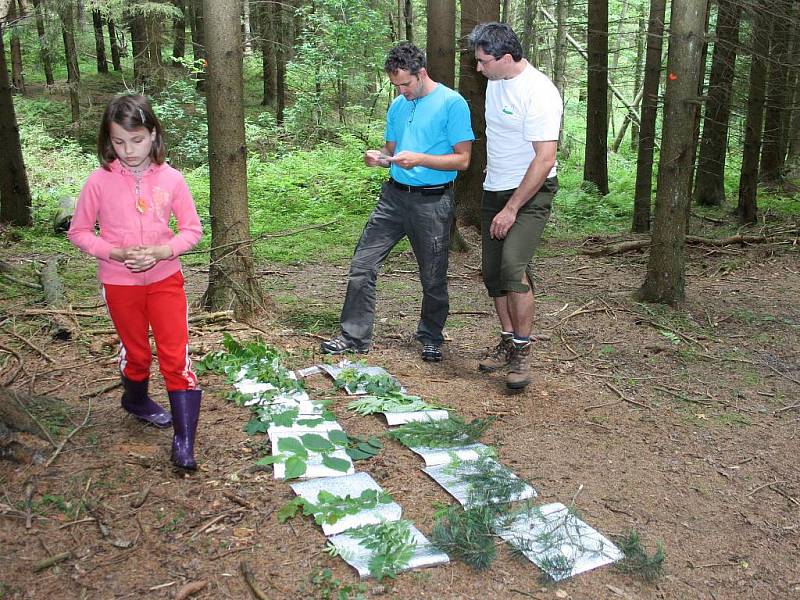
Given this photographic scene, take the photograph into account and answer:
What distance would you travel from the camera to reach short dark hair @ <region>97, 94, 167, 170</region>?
3.06m

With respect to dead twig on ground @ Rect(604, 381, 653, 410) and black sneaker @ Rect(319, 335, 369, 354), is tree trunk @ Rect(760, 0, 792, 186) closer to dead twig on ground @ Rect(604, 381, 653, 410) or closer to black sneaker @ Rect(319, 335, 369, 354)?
dead twig on ground @ Rect(604, 381, 653, 410)

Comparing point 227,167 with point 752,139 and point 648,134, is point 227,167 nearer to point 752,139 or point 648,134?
point 648,134

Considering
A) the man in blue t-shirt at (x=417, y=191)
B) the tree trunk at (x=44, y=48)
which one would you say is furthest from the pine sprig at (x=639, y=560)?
the tree trunk at (x=44, y=48)

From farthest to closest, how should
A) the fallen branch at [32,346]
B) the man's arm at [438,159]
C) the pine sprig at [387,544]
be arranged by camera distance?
1. the man's arm at [438,159]
2. the fallen branch at [32,346]
3. the pine sprig at [387,544]

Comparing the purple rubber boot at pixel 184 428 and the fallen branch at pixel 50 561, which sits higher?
the purple rubber boot at pixel 184 428

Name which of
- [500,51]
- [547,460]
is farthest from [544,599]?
[500,51]

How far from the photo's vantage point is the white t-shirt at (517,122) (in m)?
4.52

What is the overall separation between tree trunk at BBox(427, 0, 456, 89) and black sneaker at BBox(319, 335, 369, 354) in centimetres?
451

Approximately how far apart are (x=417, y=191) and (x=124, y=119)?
2.54 metres

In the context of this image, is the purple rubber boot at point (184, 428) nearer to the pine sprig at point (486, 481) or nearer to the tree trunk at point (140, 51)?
the pine sprig at point (486, 481)

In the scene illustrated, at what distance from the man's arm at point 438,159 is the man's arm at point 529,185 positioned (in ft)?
1.64

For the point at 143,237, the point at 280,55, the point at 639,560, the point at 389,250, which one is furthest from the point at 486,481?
the point at 280,55

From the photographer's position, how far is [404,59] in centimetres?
486

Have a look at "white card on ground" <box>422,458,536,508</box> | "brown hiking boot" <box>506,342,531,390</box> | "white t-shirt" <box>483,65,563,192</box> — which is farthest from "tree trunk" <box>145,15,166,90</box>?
"white card on ground" <box>422,458,536,508</box>
